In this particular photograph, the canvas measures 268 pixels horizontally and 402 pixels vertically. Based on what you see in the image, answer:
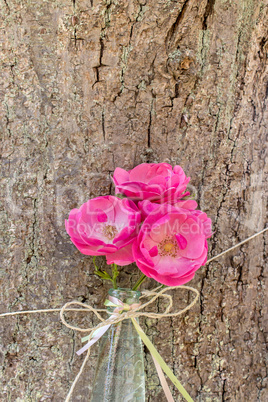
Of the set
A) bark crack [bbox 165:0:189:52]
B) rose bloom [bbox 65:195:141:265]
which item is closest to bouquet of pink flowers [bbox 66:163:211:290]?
rose bloom [bbox 65:195:141:265]

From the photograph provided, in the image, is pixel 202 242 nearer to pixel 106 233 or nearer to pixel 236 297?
pixel 106 233

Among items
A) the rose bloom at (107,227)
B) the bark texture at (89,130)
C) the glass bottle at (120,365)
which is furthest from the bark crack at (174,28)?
the glass bottle at (120,365)

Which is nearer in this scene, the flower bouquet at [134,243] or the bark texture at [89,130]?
the flower bouquet at [134,243]

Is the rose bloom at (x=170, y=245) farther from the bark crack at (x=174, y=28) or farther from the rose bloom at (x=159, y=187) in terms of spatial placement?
the bark crack at (x=174, y=28)

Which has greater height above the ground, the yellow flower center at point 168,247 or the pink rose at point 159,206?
the pink rose at point 159,206

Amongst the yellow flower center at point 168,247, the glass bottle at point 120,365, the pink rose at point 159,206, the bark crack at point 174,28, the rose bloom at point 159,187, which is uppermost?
the bark crack at point 174,28

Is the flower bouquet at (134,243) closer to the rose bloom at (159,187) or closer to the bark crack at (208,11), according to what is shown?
the rose bloom at (159,187)

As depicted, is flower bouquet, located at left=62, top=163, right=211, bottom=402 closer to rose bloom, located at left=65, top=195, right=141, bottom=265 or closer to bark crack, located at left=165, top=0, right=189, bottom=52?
rose bloom, located at left=65, top=195, right=141, bottom=265
